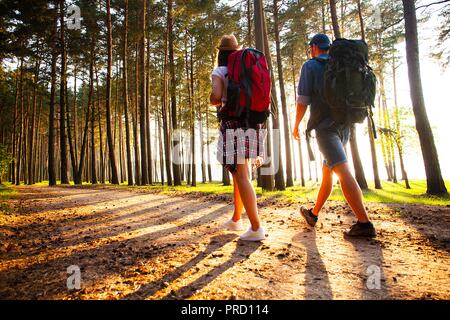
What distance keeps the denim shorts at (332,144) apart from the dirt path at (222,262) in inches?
37.3

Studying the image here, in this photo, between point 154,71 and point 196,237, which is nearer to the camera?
point 196,237

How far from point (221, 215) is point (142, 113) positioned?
14.9 meters

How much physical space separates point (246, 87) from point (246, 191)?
115cm

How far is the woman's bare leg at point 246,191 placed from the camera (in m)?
3.12

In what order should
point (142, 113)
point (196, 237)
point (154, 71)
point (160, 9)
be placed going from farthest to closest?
point (154, 71) → point (160, 9) → point (142, 113) → point (196, 237)

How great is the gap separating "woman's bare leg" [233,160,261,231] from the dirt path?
1.13ft

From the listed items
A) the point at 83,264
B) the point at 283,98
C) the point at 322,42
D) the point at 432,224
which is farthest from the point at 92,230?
the point at 283,98

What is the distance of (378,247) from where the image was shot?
2.99 m

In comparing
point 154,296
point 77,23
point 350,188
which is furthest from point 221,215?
point 77,23

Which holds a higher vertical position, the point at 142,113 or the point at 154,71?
the point at 154,71

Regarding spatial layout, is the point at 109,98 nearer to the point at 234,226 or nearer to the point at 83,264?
the point at 234,226

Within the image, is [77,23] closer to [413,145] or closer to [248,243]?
[248,243]
